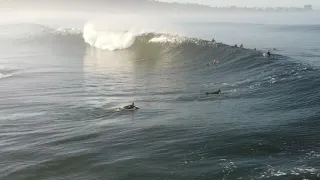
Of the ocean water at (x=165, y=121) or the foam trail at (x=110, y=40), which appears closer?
the ocean water at (x=165, y=121)

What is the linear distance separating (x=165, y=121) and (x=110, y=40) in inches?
2278

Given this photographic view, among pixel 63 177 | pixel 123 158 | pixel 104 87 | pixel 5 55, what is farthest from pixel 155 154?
pixel 5 55

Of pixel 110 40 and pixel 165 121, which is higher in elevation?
pixel 110 40

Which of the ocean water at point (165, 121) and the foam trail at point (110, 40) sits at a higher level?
the foam trail at point (110, 40)

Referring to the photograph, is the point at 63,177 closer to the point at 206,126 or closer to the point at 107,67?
the point at 206,126

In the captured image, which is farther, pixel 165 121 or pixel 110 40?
pixel 110 40

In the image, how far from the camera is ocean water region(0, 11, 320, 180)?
18562mm

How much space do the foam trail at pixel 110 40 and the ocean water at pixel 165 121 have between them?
25.4 metres

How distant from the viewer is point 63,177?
17859 millimetres

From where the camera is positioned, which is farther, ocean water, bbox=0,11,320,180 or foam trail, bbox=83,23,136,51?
foam trail, bbox=83,23,136,51

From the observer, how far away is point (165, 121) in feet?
84.9

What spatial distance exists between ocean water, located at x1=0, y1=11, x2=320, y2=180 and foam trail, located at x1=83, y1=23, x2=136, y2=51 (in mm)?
25382

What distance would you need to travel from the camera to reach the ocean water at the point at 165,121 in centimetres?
1856

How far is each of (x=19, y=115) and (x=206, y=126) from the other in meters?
12.3
